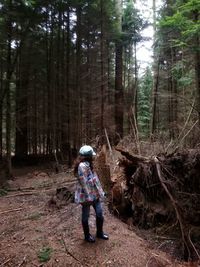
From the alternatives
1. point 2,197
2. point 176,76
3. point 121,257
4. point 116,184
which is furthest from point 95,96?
point 121,257

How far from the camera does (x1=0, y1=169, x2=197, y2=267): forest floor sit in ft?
17.0

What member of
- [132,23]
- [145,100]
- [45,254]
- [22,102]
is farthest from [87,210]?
[145,100]

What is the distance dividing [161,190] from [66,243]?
7.84 ft

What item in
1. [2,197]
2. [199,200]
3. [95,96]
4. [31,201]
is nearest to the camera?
[199,200]

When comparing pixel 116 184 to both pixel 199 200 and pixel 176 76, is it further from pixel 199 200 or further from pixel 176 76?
pixel 176 76

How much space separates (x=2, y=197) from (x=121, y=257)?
597cm

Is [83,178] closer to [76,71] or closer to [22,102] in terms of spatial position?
[76,71]

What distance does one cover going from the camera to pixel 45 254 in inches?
211

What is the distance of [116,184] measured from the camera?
754 cm

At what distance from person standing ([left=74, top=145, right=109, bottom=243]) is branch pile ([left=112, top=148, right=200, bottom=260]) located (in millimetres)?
1452

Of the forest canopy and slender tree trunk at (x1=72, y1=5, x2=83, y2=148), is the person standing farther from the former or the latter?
slender tree trunk at (x1=72, y1=5, x2=83, y2=148)

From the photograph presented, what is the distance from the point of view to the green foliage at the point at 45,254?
5.25 metres

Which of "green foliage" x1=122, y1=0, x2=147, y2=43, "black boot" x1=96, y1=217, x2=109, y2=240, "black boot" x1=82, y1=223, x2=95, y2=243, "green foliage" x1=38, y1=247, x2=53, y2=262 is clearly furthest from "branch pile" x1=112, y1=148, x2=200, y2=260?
"green foliage" x1=122, y1=0, x2=147, y2=43

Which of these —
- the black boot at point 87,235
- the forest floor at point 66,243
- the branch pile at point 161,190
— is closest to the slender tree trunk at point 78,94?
the forest floor at point 66,243
